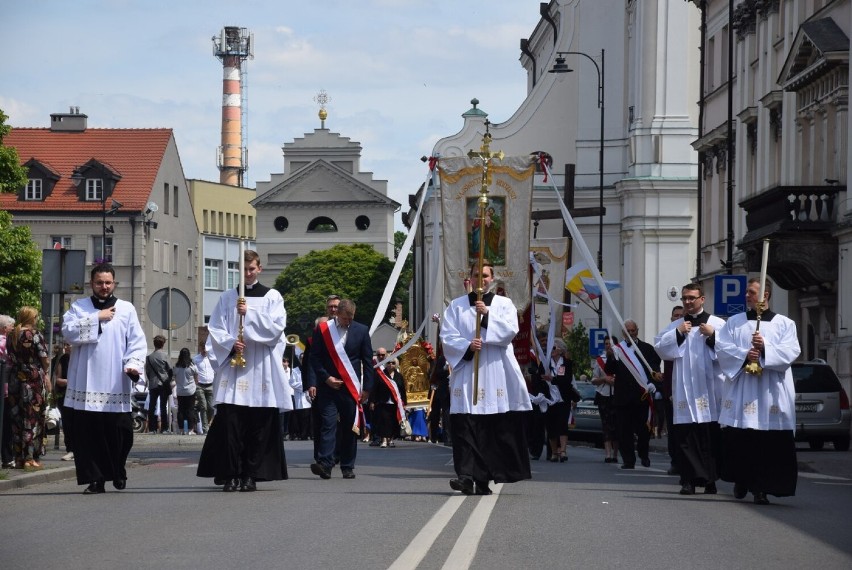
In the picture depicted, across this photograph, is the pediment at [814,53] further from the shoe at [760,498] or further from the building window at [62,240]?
the building window at [62,240]

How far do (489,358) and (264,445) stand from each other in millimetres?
2220

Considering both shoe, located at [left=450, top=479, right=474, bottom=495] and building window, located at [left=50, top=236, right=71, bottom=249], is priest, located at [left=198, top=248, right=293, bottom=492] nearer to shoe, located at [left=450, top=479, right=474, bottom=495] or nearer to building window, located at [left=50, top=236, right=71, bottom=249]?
shoe, located at [left=450, top=479, right=474, bottom=495]

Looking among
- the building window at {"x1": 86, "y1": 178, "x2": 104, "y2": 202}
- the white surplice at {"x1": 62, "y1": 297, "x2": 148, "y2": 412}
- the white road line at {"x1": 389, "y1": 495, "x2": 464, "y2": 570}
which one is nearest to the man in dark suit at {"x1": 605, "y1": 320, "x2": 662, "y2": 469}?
the white road line at {"x1": 389, "y1": 495, "x2": 464, "y2": 570}

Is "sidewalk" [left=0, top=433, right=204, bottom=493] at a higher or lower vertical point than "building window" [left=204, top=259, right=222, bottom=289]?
lower

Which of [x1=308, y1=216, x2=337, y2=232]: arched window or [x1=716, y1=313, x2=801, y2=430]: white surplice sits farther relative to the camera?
[x1=308, y1=216, x2=337, y2=232]: arched window

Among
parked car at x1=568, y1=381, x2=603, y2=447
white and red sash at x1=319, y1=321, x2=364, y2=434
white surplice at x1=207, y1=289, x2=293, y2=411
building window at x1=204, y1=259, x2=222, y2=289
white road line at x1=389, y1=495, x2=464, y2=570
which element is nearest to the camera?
white road line at x1=389, y1=495, x2=464, y2=570

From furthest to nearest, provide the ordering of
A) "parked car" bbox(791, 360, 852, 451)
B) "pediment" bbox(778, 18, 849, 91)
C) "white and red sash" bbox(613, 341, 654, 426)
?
"pediment" bbox(778, 18, 849, 91) < "parked car" bbox(791, 360, 852, 451) < "white and red sash" bbox(613, 341, 654, 426)

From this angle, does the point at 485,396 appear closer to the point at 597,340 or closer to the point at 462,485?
the point at 462,485

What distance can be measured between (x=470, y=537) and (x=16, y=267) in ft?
158

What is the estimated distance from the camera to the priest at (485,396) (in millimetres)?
16203

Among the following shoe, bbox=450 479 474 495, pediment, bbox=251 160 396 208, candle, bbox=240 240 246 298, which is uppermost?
pediment, bbox=251 160 396 208

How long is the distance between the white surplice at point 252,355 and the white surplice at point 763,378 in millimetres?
4054

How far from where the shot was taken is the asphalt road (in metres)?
10.9

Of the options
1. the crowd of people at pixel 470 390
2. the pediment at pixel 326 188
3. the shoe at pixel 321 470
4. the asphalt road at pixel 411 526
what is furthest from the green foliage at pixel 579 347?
the pediment at pixel 326 188
